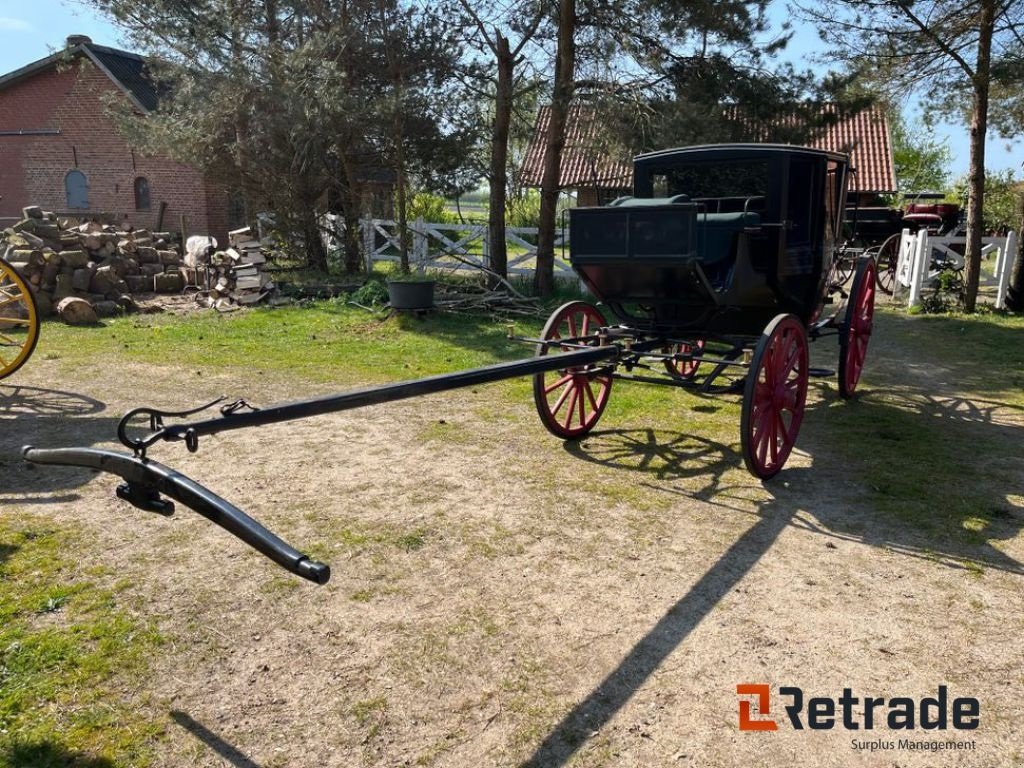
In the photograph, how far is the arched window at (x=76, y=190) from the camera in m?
24.0

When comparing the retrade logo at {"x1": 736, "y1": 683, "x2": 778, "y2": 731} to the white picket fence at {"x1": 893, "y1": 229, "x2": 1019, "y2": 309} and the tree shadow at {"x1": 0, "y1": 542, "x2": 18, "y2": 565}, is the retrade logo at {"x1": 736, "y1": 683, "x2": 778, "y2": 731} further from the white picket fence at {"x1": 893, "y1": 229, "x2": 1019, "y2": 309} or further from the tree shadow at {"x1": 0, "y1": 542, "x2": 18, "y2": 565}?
the white picket fence at {"x1": 893, "y1": 229, "x2": 1019, "y2": 309}

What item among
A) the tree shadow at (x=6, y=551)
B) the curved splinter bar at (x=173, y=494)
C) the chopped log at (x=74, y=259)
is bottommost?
the tree shadow at (x=6, y=551)

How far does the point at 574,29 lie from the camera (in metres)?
12.1

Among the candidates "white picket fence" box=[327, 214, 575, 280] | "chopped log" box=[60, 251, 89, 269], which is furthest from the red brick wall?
"chopped log" box=[60, 251, 89, 269]

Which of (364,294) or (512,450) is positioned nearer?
(512,450)

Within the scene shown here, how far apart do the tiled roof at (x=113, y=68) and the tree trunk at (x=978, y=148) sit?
20.0 meters

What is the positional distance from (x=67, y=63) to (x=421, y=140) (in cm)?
1504

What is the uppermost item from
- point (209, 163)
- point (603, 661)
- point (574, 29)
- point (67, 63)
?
point (67, 63)

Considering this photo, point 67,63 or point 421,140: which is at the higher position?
point 67,63

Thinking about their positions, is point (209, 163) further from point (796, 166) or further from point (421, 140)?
point (796, 166)

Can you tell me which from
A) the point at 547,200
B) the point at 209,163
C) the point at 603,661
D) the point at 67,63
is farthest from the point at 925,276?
the point at 67,63

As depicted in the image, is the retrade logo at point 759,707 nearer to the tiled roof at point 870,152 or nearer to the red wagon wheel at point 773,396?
the red wagon wheel at point 773,396

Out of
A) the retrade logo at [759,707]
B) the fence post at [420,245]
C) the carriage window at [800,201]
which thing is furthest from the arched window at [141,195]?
the retrade logo at [759,707]

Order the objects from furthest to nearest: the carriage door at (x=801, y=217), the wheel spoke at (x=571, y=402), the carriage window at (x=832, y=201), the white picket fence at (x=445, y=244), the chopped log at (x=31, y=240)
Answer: the white picket fence at (x=445, y=244) → the chopped log at (x=31, y=240) → the carriage window at (x=832, y=201) → the wheel spoke at (x=571, y=402) → the carriage door at (x=801, y=217)
